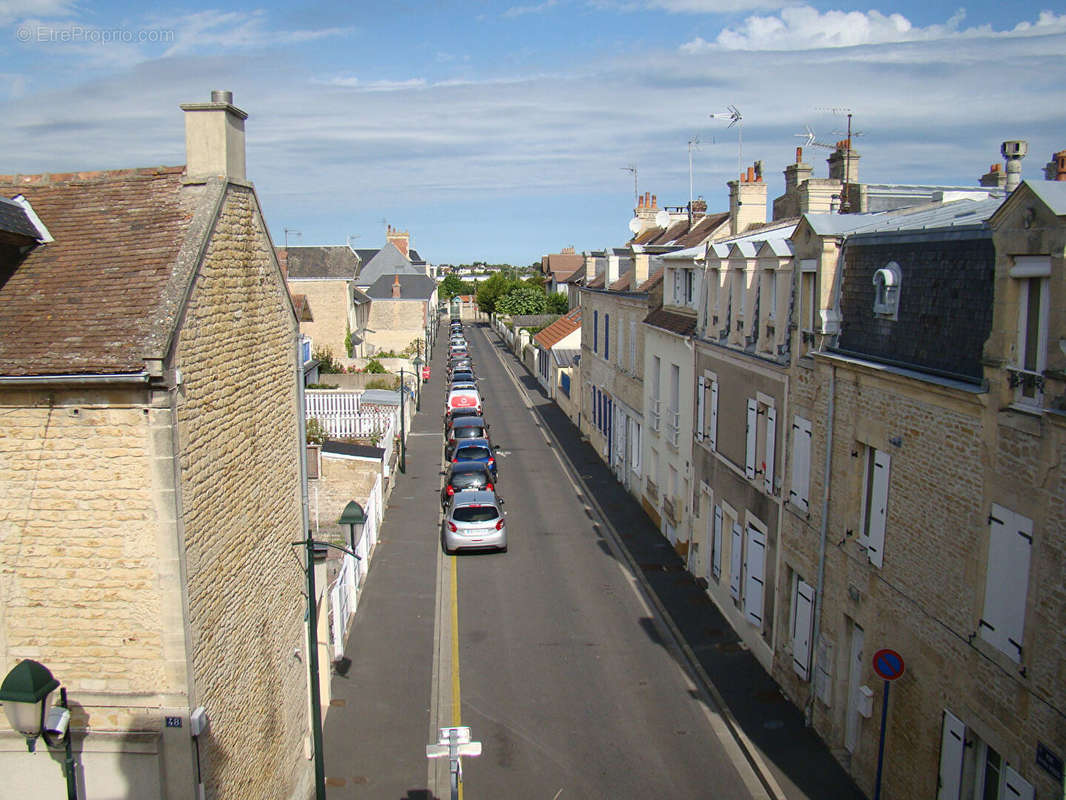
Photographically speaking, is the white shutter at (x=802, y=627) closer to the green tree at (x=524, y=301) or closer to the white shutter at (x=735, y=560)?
the white shutter at (x=735, y=560)

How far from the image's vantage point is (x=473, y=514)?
2156 cm

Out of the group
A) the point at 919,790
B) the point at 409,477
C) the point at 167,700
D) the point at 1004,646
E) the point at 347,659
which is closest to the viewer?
the point at 167,700

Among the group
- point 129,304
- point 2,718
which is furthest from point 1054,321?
point 2,718

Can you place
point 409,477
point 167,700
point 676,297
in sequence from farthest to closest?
point 409,477, point 676,297, point 167,700

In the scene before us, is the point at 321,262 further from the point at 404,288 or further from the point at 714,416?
the point at 714,416

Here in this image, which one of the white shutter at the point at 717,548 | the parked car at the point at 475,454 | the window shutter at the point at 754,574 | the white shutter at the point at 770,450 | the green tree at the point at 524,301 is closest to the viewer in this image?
the white shutter at the point at 770,450

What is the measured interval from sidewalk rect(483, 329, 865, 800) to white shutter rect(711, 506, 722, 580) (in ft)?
2.23

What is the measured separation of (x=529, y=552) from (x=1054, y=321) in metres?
15.3

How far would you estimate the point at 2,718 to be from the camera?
7.93 m

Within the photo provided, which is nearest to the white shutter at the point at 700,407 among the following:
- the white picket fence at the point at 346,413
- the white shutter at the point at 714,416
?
the white shutter at the point at 714,416

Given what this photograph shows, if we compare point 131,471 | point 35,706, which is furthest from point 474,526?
point 35,706

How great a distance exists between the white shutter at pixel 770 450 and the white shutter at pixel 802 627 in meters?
1.80

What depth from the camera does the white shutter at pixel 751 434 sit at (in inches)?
617

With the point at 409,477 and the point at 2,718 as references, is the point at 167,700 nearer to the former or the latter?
the point at 2,718
